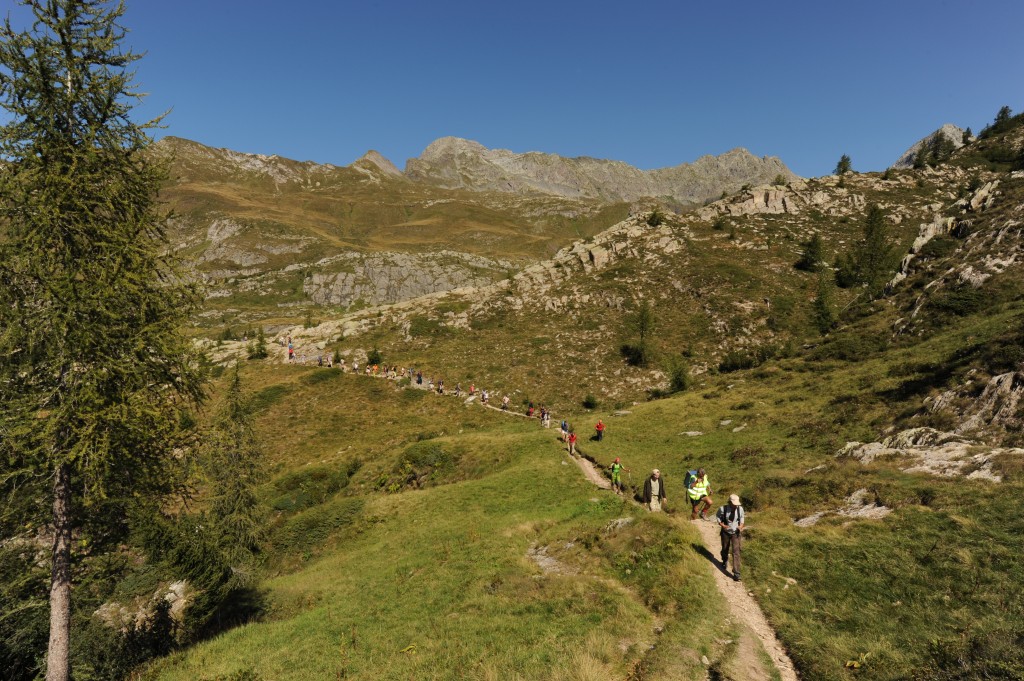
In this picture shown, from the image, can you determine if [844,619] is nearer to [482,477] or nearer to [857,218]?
[482,477]

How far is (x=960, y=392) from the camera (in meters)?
20.1

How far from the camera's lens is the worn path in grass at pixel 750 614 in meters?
9.14

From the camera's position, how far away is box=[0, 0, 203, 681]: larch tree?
10578mm

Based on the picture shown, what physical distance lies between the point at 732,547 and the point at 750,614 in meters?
2.01

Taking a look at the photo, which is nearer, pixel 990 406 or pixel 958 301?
pixel 990 406

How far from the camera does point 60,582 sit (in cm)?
1108

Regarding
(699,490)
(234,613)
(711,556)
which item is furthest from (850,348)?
(234,613)

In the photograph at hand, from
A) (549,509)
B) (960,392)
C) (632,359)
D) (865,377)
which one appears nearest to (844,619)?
(549,509)

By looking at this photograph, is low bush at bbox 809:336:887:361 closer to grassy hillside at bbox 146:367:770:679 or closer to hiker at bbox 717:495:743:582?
grassy hillside at bbox 146:367:770:679

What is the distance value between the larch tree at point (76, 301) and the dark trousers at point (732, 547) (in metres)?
16.8

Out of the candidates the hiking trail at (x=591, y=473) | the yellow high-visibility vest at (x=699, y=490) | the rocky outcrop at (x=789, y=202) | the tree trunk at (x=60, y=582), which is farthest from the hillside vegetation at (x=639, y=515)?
the rocky outcrop at (x=789, y=202)

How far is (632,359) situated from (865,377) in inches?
1123

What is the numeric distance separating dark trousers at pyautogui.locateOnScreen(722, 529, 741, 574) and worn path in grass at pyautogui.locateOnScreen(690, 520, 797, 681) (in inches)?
14.0

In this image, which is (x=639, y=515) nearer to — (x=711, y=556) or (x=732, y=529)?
(x=711, y=556)
